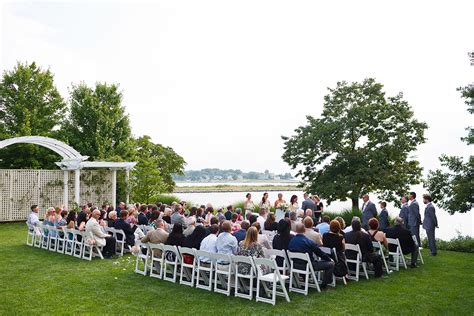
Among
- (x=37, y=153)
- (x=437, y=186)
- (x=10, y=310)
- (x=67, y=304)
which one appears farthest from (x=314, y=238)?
(x=37, y=153)

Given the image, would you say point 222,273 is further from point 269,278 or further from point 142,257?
point 142,257

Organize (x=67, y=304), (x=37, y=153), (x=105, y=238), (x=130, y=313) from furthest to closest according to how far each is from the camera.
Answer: (x=37, y=153) < (x=105, y=238) < (x=67, y=304) < (x=130, y=313)

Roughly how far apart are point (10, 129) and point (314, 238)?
71.5 ft

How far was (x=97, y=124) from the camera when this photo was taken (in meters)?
27.4

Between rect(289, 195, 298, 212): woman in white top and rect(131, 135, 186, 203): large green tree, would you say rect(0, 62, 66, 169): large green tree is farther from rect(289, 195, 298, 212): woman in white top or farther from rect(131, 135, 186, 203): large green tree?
rect(289, 195, 298, 212): woman in white top

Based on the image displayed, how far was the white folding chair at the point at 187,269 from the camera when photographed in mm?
8391

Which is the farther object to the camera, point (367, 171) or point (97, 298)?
point (367, 171)

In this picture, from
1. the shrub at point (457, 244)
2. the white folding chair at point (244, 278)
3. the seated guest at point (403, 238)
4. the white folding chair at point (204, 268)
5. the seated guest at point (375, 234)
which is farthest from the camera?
the shrub at point (457, 244)

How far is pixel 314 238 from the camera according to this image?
342 inches

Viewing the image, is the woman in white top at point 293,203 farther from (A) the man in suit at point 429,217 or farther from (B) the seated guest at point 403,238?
(B) the seated guest at point 403,238

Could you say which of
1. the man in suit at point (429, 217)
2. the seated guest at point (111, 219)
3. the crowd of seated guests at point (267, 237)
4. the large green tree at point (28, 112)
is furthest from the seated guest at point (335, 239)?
the large green tree at point (28, 112)

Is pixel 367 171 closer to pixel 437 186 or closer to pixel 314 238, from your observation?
pixel 437 186

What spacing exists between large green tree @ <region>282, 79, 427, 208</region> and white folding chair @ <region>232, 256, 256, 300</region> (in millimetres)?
12169

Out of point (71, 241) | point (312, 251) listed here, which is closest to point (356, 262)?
point (312, 251)
